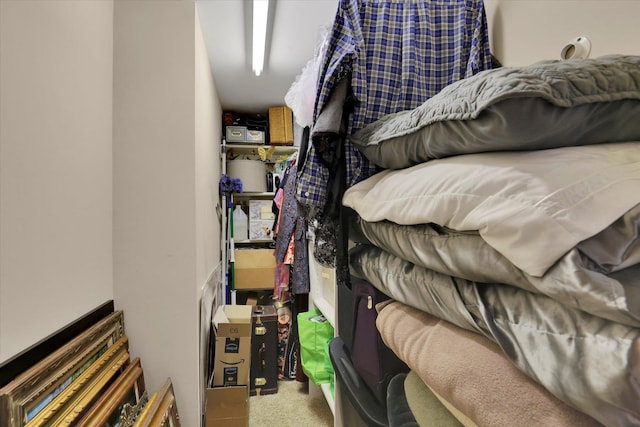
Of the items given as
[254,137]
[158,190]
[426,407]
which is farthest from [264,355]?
[426,407]

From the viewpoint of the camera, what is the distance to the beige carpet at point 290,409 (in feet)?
6.49

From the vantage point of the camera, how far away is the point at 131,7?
1470 mm

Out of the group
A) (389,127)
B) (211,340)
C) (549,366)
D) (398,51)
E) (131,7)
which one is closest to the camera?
(549,366)

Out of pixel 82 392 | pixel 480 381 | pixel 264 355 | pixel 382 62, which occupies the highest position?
pixel 382 62

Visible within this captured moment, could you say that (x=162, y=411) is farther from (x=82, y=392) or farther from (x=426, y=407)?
(x=426, y=407)

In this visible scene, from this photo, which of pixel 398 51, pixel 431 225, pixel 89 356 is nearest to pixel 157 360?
pixel 89 356

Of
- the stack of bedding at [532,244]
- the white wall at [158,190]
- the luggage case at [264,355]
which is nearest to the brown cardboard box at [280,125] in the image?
the white wall at [158,190]

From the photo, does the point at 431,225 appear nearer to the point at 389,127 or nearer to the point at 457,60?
the point at 389,127

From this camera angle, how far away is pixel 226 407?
1768mm

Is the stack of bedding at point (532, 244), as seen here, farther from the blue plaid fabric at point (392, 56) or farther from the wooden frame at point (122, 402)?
the wooden frame at point (122, 402)

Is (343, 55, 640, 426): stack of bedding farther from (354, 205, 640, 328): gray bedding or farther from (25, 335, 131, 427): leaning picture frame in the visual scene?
(25, 335, 131, 427): leaning picture frame

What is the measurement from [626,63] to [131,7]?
1841mm

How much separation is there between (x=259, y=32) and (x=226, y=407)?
2.15 m

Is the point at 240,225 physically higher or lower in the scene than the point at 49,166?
lower
